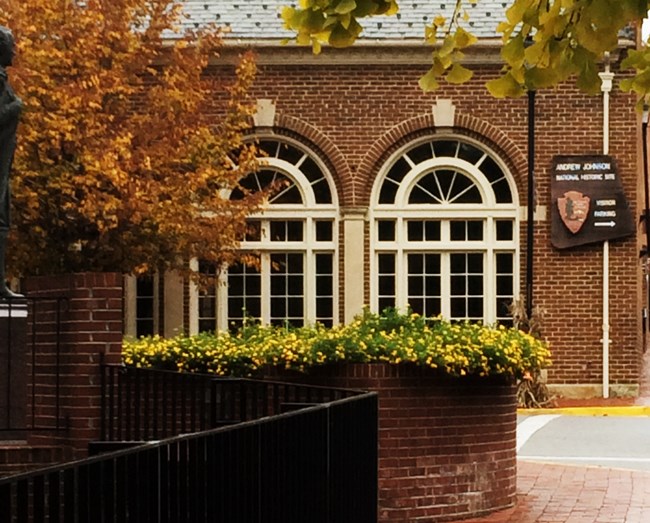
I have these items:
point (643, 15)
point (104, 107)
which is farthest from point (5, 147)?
point (104, 107)

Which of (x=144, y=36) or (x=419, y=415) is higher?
(x=144, y=36)

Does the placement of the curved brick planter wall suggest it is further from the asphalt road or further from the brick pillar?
the asphalt road

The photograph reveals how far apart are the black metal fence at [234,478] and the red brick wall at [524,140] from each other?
17.6 m

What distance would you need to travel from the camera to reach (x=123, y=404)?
404 inches

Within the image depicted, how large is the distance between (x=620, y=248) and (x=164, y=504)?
2193 cm

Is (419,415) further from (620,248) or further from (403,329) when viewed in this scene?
(620,248)

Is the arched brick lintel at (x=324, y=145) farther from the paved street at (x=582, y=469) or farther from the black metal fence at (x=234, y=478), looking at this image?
Answer: the black metal fence at (x=234, y=478)

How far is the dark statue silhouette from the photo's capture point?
9.05m

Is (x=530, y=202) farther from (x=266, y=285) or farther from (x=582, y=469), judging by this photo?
(x=582, y=469)

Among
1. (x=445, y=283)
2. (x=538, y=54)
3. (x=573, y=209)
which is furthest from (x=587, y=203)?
(x=538, y=54)

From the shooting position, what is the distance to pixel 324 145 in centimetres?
2608

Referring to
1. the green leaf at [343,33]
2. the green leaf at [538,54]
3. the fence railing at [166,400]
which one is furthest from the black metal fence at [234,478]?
the green leaf at [538,54]

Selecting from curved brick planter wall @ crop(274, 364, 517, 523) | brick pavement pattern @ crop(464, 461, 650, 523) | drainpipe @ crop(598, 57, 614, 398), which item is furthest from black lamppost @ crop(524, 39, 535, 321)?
curved brick planter wall @ crop(274, 364, 517, 523)

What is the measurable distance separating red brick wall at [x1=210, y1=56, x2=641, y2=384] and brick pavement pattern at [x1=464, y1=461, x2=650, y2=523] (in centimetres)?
1090
